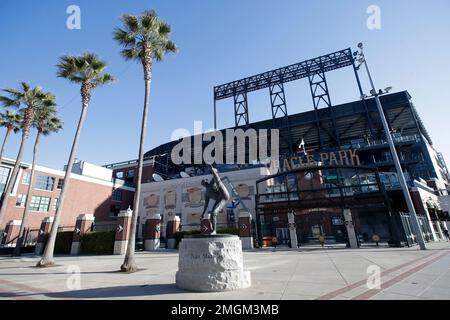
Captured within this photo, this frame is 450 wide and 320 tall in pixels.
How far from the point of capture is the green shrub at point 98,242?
66.5 feet

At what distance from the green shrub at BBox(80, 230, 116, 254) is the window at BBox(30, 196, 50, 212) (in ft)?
48.4

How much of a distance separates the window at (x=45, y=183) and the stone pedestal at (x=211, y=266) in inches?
1365

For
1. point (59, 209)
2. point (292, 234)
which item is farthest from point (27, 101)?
point (292, 234)

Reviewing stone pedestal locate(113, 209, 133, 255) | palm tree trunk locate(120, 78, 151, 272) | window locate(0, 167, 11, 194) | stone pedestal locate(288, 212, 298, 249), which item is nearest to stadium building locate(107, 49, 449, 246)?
stone pedestal locate(288, 212, 298, 249)

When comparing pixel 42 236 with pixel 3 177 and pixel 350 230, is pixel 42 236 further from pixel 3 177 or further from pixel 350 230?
pixel 350 230

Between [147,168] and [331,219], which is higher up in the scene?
[147,168]

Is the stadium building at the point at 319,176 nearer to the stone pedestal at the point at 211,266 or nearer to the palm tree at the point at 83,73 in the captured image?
the palm tree at the point at 83,73

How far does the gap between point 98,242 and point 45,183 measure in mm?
18533

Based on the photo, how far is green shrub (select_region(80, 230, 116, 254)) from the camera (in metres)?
20.3

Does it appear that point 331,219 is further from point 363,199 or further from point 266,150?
point 266,150

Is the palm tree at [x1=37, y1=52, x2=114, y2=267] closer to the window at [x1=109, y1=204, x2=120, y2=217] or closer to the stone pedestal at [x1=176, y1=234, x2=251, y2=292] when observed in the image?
the stone pedestal at [x1=176, y1=234, x2=251, y2=292]

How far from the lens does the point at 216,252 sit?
6.29m
